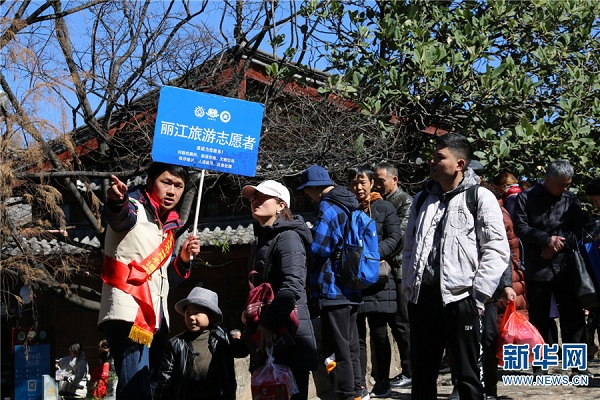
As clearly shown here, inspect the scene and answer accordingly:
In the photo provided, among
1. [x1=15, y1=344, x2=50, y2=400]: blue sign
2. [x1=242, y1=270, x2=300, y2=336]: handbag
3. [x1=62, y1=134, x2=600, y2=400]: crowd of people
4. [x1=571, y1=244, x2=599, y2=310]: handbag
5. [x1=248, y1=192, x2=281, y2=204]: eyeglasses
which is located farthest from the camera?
[x1=15, y1=344, x2=50, y2=400]: blue sign

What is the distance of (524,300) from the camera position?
25.0 feet

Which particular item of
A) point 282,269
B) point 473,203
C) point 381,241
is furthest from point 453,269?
point 381,241

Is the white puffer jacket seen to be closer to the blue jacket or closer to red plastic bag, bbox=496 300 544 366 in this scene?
the blue jacket

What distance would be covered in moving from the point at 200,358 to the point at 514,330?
8.21 ft

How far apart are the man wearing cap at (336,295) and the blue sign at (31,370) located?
844cm

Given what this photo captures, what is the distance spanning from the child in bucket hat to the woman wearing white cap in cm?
47

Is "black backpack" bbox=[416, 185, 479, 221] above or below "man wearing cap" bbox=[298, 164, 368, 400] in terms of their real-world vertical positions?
above

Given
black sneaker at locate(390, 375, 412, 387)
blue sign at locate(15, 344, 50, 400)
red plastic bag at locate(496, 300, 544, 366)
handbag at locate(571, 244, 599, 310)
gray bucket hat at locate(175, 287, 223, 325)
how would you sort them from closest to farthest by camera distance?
gray bucket hat at locate(175, 287, 223, 325) → red plastic bag at locate(496, 300, 544, 366) → handbag at locate(571, 244, 599, 310) → black sneaker at locate(390, 375, 412, 387) → blue sign at locate(15, 344, 50, 400)

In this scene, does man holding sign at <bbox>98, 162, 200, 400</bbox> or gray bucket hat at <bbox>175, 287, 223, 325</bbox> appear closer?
man holding sign at <bbox>98, 162, 200, 400</bbox>

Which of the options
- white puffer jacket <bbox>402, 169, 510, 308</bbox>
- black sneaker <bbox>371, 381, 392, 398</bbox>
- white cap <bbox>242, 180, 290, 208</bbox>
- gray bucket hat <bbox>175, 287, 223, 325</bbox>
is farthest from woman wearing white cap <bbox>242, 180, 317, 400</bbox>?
black sneaker <bbox>371, 381, 392, 398</bbox>

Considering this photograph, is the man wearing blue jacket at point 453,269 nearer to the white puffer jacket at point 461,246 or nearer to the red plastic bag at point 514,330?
the white puffer jacket at point 461,246

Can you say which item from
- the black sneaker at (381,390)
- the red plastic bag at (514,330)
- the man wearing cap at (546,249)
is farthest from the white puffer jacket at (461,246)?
the man wearing cap at (546,249)

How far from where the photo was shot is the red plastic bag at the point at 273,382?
5.47 m

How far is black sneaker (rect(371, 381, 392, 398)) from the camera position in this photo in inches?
303
